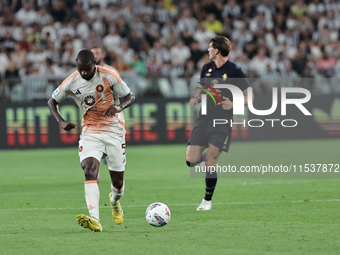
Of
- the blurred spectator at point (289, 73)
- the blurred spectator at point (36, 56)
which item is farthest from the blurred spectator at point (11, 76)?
the blurred spectator at point (289, 73)

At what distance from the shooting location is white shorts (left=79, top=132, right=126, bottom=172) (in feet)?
22.7

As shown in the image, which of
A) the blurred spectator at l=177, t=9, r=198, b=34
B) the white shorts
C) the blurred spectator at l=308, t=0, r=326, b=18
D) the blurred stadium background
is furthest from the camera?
the blurred spectator at l=308, t=0, r=326, b=18

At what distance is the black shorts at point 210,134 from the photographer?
8.26m

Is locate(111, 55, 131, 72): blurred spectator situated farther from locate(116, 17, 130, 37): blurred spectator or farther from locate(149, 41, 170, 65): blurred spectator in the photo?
locate(116, 17, 130, 37): blurred spectator

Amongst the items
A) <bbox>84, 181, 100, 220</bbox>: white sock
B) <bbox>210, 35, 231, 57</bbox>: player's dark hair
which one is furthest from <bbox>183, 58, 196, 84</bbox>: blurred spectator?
<bbox>84, 181, 100, 220</bbox>: white sock

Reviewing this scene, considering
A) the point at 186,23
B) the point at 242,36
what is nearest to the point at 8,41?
the point at 186,23

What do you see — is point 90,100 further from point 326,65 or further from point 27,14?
point 326,65

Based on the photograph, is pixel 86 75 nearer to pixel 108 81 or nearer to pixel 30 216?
pixel 108 81

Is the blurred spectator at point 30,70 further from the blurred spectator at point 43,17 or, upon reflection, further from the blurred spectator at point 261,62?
the blurred spectator at point 261,62

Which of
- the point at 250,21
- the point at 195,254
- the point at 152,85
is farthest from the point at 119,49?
the point at 195,254

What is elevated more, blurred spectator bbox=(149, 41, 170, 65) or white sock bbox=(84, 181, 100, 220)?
blurred spectator bbox=(149, 41, 170, 65)

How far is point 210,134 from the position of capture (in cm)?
834

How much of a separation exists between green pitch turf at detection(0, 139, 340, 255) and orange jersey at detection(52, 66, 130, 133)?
4.15 ft

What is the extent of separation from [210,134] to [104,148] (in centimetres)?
190
